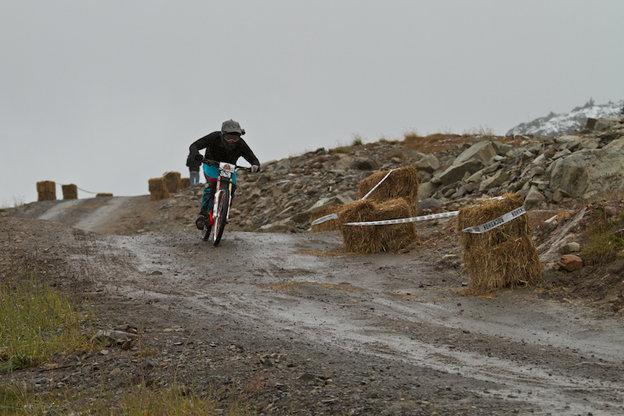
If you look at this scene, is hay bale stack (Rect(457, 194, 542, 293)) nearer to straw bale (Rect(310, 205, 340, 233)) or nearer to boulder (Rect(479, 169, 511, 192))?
straw bale (Rect(310, 205, 340, 233))

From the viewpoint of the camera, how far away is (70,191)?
30812mm

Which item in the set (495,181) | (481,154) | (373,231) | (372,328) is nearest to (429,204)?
(495,181)

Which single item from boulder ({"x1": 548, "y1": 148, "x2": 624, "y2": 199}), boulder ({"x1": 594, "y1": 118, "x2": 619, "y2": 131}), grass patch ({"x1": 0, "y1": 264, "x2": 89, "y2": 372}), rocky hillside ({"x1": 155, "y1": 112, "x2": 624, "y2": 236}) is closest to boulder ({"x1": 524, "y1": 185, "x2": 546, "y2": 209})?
rocky hillside ({"x1": 155, "y1": 112, "x2": 624, "y2": 236})

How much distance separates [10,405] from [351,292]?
15.1 ft

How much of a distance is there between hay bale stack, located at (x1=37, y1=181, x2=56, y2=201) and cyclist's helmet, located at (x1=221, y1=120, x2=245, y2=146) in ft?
73.1

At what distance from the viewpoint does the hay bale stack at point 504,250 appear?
288 inches

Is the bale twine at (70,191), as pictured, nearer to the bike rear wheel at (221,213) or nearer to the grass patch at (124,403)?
the bike rear wheel at (221,213)

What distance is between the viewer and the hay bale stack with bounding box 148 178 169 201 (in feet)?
90.2

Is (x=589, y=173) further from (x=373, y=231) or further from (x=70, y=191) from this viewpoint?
(x=70, y=191)

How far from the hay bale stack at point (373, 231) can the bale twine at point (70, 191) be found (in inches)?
943

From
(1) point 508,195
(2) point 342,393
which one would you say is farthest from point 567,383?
(1) point 508,195

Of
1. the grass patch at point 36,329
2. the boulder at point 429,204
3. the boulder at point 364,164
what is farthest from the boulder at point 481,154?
the grass patch at point 36,329

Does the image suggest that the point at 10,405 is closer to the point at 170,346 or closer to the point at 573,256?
the point at 170,346

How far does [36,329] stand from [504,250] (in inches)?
222
